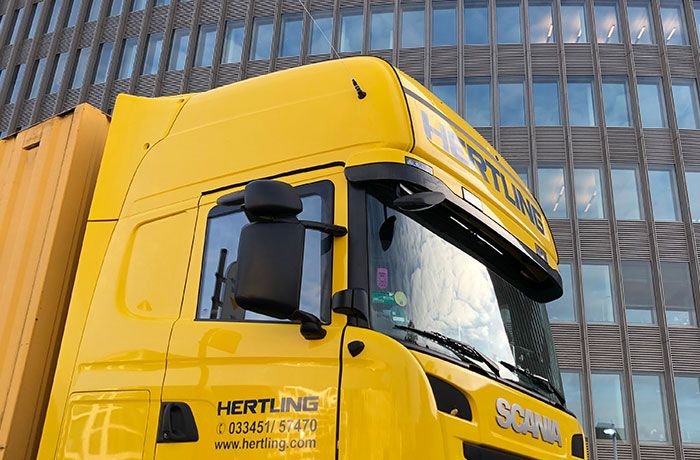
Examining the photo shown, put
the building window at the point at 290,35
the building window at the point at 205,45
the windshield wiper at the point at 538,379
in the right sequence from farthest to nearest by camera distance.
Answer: the building window at the point at 205,45, the building window at the point at 290,35, the windshield wiper at the point at 538,379

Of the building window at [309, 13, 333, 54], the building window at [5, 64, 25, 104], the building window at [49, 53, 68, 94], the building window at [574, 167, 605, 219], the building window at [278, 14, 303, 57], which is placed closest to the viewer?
the building window at [574, 167, 605, 219]

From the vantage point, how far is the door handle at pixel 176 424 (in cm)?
266

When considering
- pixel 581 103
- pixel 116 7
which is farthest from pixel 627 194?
pixel 116 7

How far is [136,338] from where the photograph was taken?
9.98 feet

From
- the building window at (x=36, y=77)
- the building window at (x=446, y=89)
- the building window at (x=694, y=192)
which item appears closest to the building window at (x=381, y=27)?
the building window at (x=446, y=89)

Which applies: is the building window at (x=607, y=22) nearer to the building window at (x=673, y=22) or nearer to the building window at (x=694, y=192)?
the building window at (x=673, y=22)

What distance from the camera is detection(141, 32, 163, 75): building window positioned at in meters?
27.3

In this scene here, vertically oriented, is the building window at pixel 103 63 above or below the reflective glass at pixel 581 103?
above

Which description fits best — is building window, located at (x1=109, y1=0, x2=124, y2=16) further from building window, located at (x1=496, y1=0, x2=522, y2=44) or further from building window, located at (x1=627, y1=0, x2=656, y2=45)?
building window, located at (x1=627, y1=0, x2=656, y2=45)

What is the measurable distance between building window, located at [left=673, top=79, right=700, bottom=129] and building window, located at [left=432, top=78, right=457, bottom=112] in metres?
7.66

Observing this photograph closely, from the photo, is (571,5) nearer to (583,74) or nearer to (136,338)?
(583,74)

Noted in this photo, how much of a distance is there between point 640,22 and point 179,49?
59.5 feet

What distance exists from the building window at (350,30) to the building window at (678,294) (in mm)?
13467

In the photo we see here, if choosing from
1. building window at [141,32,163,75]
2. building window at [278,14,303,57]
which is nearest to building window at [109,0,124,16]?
building window at [141,32,163,75]
